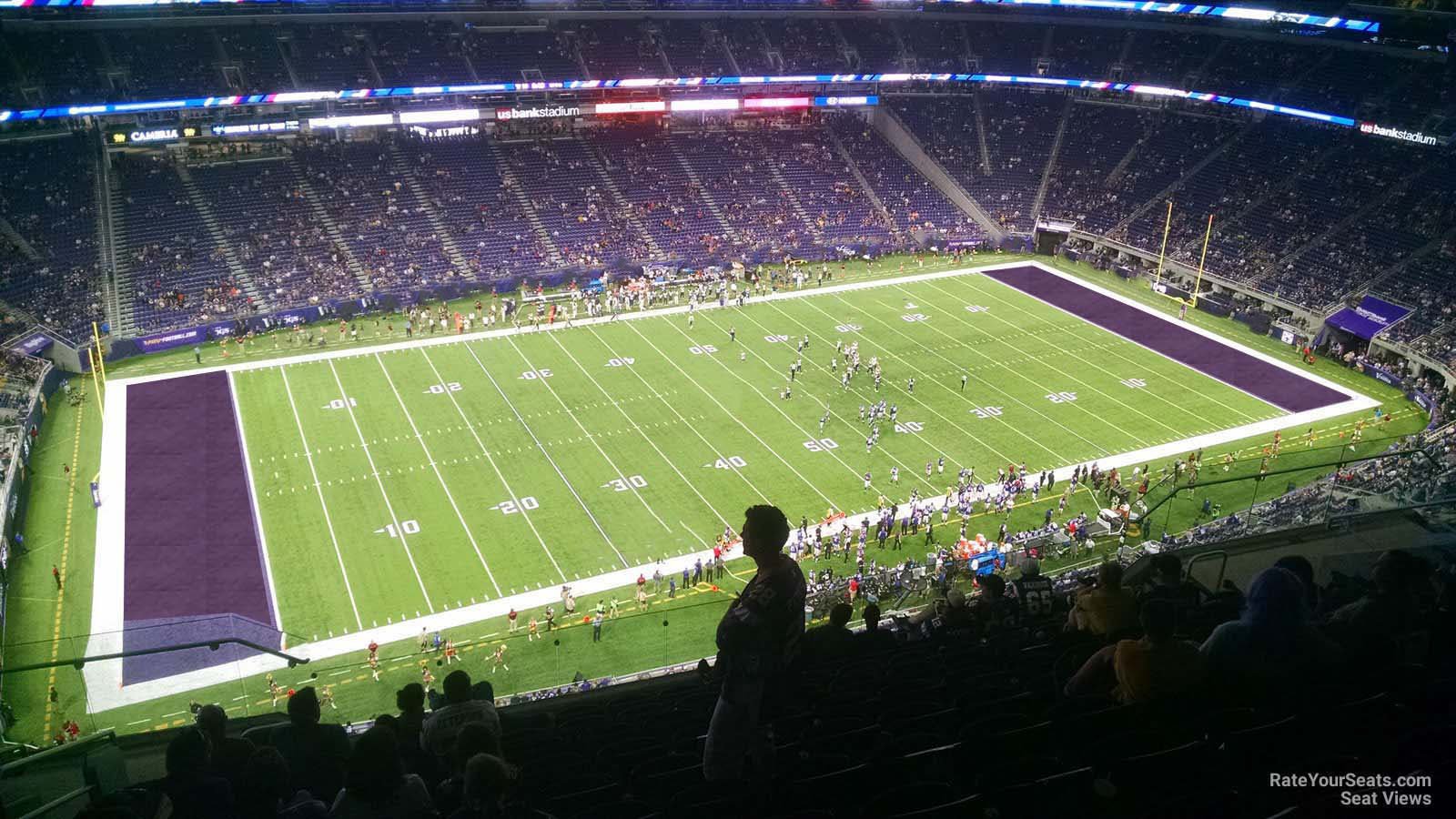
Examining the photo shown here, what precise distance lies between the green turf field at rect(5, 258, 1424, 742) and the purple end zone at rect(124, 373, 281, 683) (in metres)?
0.80

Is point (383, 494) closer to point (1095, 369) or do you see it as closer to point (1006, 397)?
point (1006, 397)

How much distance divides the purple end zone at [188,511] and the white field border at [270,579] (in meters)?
0.42

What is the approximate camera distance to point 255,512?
30719mm

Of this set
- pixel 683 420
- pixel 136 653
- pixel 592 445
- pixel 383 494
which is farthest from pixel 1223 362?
pixel 136 653

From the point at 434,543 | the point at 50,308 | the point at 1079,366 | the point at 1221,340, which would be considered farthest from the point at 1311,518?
the point at 50,308

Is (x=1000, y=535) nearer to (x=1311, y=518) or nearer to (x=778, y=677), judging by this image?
(x=1311, y=518)

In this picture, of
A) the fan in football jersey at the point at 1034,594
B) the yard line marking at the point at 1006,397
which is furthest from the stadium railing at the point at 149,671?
the yard line marking at the point at 1006,397

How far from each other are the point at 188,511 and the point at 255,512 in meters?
1.91

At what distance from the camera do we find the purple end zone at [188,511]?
26312 millimetres

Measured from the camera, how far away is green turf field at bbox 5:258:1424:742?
26.4m

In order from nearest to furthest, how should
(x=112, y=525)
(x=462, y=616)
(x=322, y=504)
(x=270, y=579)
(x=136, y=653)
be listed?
(x=136, y=653)
(x=462, y=616)
(x=270, y=579)
(x=112, y=525)
(x=322, y=504)

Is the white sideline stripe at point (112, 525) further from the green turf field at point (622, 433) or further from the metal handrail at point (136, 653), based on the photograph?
the metal handrail at point (136, 653)

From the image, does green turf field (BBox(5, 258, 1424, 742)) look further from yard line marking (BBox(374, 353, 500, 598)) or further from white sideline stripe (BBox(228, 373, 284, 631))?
white sideline stripe (BBox(228, 373, 284, 631))

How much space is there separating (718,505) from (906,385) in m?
12.4
